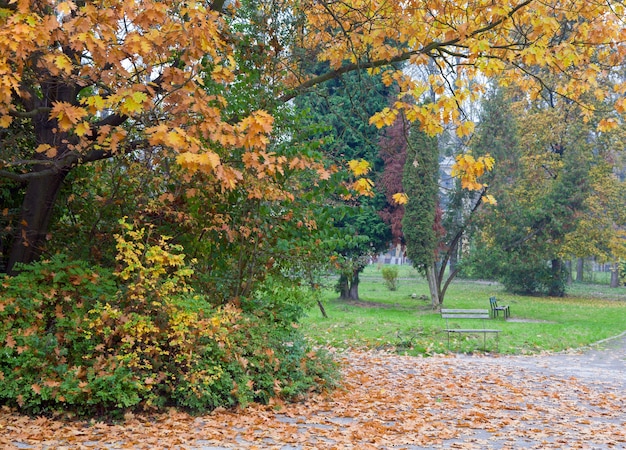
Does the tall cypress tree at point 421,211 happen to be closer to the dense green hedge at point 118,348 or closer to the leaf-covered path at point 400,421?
the leaf-covered path at point 400,421

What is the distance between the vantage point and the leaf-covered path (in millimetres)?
6168

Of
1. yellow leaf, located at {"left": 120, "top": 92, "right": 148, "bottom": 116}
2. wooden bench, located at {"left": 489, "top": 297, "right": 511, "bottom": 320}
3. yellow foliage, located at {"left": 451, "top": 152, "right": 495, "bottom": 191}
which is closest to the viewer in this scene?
yellow leaf, located at {"left": 120, "top": 92, "right": 148, "bottom": 116}

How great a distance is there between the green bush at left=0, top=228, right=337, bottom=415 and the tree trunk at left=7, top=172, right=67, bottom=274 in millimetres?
729

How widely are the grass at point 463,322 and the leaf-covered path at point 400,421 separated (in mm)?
4161

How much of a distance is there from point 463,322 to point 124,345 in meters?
15.1

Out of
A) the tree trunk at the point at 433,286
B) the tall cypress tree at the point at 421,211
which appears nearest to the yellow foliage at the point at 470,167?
the tall cypress tree at the point at 421,211

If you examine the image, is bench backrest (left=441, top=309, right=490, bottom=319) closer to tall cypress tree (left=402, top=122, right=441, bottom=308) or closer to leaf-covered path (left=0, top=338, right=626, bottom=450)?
leaf-covered path (left=0, top=338, right=626, bottom=450)

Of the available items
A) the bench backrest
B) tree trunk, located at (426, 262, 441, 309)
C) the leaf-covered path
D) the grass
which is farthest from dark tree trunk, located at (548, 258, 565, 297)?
the leaf-covered path

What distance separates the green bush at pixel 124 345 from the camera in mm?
6773

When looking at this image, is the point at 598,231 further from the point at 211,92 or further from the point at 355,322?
the point at 211,92

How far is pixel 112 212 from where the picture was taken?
8.98 m

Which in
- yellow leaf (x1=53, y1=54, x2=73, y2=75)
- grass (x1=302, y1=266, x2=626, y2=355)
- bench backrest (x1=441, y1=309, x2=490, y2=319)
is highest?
yellow leaf (x1=53, y1=54, x2=73, y2=75)

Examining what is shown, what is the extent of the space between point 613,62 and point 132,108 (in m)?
5.75

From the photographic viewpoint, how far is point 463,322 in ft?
67.9
